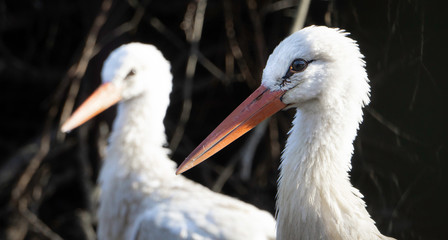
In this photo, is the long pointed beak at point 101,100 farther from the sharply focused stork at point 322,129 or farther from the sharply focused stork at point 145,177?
the sharply focused stork at point 322,129

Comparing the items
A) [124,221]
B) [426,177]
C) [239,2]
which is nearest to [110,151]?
[124,221]

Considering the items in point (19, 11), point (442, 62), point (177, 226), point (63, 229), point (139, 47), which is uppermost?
point (19, 11)

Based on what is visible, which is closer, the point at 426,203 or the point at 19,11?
the point at 426,203

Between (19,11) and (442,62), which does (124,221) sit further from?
(19,11)

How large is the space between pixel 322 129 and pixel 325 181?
0.54ft

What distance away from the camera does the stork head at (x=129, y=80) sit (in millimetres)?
3396

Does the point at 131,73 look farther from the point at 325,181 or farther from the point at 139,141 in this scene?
the point at 325,181

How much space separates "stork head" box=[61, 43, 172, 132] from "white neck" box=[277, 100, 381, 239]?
4.87 ft

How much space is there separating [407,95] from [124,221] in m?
1.55

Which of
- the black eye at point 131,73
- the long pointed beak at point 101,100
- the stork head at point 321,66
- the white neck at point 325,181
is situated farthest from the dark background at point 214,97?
the long pointed beak at point 101,100

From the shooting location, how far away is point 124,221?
10.8 ft

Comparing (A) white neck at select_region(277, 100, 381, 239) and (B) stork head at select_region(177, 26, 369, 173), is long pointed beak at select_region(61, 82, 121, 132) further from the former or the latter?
(A) white neck at select_region(277, 100, 381, 239)

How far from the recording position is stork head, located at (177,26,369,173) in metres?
2.10

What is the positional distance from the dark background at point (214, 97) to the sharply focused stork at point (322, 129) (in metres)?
0.31
